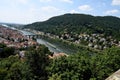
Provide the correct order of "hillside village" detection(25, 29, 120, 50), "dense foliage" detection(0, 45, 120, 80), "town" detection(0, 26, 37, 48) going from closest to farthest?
1. "dense foliage" detection(0, 45, 120, 80)
2. "town" detection(0, 26, 37, 48)
3. "hillside village" detection(25, 29, 120, 50)

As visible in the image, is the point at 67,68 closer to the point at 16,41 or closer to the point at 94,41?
the point at 16,41

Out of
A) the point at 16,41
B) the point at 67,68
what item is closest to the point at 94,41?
the point at 16,41

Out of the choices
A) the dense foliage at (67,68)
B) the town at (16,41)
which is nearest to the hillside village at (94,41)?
the town at (16,41)

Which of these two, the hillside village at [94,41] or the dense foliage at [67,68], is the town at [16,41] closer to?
the hillside village at [94,41]

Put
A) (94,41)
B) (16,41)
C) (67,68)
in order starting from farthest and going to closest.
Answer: (94,41)
(16,41)
(67,68)

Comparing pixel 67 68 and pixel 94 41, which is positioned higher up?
pixel 67 68

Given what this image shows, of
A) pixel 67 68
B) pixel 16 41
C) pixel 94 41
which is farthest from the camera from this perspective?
pixel 94 41

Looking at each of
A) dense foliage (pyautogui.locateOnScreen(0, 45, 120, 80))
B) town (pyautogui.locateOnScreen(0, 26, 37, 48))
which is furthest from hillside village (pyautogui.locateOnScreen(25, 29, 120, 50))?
dense foliage (pyautogui.locateOnScreen(0, 45, 120, 80))

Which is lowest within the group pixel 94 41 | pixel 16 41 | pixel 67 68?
pixel 94 41

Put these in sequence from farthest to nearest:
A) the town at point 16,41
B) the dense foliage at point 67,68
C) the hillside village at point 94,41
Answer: the hillside village at point 94,41 < the town at point 16,41 < the dense foliage at point 67,68

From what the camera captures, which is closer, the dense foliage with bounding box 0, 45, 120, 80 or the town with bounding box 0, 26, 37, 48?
the dense foliage with bounding box 0, 45, 120, 80

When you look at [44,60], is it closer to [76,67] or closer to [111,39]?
[76,67]

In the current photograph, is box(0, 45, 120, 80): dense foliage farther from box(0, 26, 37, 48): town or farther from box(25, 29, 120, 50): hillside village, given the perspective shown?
box(25, 29, 120, 50): hillside village
